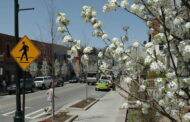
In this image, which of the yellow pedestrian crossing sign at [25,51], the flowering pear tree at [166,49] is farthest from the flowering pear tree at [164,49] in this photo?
the yellow pedestrian crossing sign at [25,51]

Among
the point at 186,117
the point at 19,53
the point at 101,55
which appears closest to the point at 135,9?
the point at 101,55

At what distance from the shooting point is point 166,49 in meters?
3.46

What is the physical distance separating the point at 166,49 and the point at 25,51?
8049mm

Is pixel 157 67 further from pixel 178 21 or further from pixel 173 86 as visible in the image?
pixel 178 21

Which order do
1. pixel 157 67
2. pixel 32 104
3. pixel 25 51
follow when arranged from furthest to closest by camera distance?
pixel 32 104
pixel 25 51
pixel 157 67

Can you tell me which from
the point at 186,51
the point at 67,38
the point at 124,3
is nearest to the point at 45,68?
the point at 67,38

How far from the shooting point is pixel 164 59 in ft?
11.7

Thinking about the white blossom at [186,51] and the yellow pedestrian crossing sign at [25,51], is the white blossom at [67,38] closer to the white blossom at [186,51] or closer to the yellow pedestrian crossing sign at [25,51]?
the white blossom at [186,51]

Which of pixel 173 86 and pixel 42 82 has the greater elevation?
pixel 42 82

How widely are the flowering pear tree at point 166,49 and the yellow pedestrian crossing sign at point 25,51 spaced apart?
7.11 m

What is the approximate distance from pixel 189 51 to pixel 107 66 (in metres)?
1.71

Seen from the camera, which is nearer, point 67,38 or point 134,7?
point 134,7

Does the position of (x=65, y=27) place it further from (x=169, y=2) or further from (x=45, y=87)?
(x=45, y=87)

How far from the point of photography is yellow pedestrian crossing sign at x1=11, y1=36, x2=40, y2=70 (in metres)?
10.8
